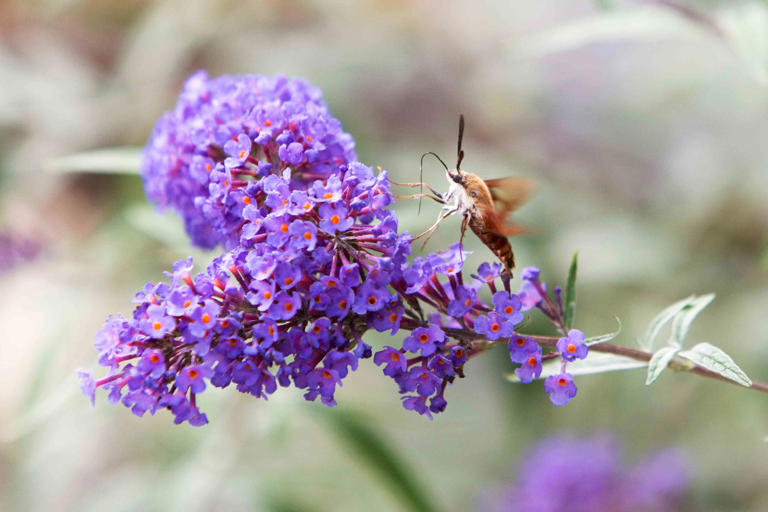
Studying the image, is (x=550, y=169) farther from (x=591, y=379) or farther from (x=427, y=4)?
(x=427, y=4)

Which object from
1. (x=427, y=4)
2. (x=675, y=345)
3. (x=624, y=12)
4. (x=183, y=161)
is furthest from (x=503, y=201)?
(x=427, y=4)

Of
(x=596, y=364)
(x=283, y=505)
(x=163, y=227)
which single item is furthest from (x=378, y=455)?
(x=596, y=364)

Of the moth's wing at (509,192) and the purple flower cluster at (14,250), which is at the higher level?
the purple flower cluster at (14,250)

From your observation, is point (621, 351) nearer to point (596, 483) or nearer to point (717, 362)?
point (717, 362)

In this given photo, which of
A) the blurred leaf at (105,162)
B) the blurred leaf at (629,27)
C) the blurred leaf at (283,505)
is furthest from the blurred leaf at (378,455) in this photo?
the blurred leaf at (629,27)

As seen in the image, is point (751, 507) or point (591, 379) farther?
point (591, 379)

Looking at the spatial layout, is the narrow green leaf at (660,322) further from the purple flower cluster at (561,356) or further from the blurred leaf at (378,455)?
the blurred leaf at (378,455)

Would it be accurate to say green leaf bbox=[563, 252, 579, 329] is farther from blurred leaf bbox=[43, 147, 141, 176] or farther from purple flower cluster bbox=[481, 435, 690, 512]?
purple flower cluster bbox=[481, 435, 690, 512]
